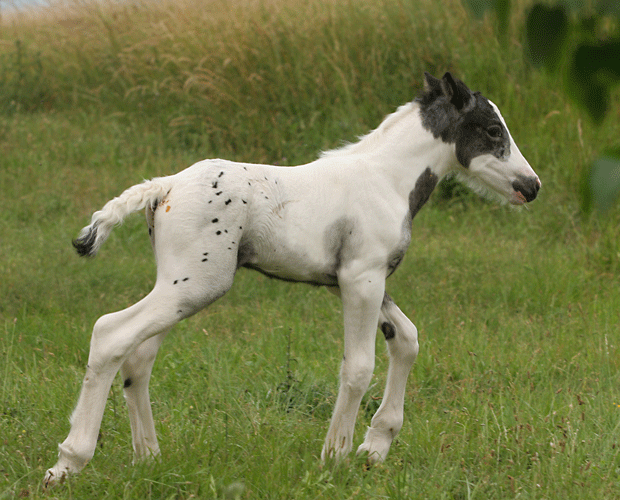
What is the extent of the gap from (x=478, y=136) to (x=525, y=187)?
1.09ft

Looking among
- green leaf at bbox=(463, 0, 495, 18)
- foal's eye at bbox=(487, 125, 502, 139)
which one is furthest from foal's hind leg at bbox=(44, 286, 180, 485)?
green leaf at bbox=(463, 0, 495, 18)

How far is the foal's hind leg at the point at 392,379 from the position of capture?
3.50m

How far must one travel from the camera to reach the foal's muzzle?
344 centimetres

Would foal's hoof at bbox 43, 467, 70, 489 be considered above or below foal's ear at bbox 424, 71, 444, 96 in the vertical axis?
below

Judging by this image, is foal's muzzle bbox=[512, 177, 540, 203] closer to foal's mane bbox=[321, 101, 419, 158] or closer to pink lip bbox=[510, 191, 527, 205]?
pink lip bbox=[510, 191, 527, 205]

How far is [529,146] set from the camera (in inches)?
317

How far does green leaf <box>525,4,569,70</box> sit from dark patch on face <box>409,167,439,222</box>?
2106mm

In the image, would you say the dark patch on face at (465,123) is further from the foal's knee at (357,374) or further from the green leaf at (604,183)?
the green leaf at (604,183)

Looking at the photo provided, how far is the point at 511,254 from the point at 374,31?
400 cm

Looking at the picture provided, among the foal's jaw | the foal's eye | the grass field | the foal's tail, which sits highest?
the foal's eye

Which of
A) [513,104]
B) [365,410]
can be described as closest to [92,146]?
[513,104]

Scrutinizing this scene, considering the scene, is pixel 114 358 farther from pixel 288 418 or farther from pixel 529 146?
pixel 529 146

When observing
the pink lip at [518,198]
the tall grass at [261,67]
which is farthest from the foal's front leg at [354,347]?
the tall grass at [261,67]

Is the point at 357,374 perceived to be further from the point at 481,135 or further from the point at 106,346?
the point at 481,135
